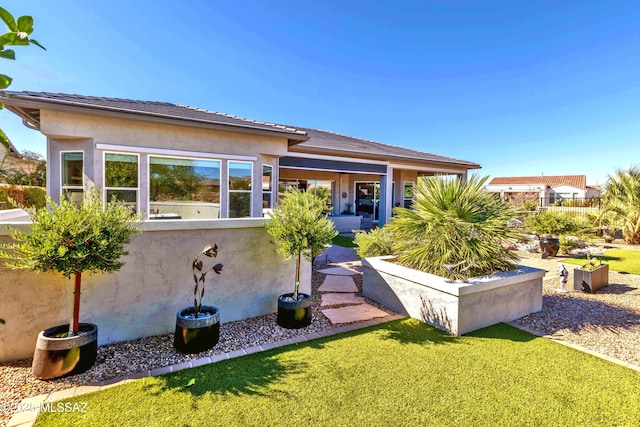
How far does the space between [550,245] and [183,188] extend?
13349mm

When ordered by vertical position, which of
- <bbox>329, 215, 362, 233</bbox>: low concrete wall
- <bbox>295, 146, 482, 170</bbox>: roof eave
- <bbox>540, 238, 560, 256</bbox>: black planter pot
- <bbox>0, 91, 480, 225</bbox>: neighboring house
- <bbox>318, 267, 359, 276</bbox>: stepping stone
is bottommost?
<bbox>318, 267, 359, 276</bbox>: stepping stone

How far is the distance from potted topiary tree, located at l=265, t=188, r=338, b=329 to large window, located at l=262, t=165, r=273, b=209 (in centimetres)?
555

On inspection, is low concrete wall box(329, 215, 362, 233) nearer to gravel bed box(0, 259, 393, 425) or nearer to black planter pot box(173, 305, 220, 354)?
gravel bed box(0, 259, 393, 425)

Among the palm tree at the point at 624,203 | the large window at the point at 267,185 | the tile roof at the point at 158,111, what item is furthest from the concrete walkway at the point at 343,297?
the palm tree at the point at 624,203

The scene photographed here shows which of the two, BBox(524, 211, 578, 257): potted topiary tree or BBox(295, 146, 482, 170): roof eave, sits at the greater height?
BBox(295, 146, 482, 170): roof eave

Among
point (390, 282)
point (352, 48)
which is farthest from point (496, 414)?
point (352, 48)

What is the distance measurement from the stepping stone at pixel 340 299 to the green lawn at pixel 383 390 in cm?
176

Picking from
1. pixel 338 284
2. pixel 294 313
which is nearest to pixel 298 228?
pixel 294 313

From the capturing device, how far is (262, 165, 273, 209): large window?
35.1 ft

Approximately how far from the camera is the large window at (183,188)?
889 cm

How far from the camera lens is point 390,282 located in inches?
244

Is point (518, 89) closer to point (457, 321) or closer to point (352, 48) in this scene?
point (352, 48)

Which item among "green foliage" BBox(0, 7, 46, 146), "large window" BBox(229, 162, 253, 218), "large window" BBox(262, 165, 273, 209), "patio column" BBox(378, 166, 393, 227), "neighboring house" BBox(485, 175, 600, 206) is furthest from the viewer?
"neighboring house" BBox(485, 175, 600, 206)

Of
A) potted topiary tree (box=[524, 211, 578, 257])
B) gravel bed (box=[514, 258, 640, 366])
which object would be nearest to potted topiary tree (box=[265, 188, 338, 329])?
gravel bed (box=[514, 258, 640, 366])
